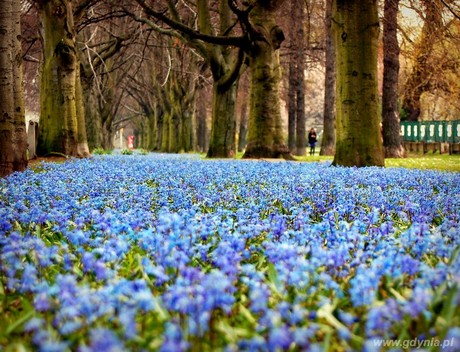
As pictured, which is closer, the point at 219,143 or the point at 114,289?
the point at 114,289

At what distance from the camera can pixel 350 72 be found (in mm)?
11594

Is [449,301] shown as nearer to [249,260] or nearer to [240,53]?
[249,260]

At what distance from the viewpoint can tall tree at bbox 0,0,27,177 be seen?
8.91m

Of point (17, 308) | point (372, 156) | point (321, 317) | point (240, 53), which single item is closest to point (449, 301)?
point (321, 317)

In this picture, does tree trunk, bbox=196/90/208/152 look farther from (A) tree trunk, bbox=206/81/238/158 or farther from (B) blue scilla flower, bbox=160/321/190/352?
(B) blue scilla flower, bbox=160/321/190/352

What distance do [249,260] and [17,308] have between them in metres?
1.39

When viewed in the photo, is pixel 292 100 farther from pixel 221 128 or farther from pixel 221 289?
pixel 221 289

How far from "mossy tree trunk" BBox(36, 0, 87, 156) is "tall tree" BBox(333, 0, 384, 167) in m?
7.63

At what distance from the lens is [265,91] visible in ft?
51.9

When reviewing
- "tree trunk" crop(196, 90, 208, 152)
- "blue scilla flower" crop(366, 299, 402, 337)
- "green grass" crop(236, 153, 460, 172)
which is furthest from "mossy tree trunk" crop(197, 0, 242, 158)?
"tree trunk" crop(196, 90, 208, 152)

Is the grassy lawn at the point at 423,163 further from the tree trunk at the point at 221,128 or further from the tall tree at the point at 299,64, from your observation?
the tall tree at the point at 299,64

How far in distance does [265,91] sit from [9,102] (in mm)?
8557

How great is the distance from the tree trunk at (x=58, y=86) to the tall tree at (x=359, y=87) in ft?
25.0

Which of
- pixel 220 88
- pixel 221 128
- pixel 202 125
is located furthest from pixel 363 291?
pixel 202 125
